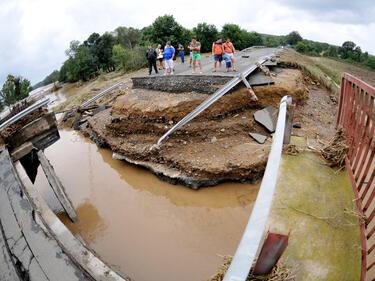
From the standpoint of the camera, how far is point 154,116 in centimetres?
839

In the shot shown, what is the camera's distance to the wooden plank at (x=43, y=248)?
2441mm

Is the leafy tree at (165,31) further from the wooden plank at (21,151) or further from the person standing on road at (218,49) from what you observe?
the wooden plank at (21,151)

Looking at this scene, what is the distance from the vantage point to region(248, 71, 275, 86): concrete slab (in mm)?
8580

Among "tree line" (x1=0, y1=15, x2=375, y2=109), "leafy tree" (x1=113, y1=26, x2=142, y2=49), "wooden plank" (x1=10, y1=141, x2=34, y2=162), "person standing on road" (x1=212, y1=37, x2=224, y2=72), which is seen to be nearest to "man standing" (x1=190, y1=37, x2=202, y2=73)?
"person standing on road" (x1=212, y1=37, x2=224, y2=72)

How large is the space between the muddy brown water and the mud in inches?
19.7

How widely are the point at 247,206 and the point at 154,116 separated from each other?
15.6 ft

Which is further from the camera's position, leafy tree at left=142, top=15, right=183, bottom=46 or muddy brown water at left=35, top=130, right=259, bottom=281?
leafy tree at left=142, top=15, right=183, bottom=46

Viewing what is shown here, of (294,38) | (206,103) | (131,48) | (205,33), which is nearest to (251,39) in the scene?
(205,33)

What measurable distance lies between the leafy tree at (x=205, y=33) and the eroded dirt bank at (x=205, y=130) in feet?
66.5

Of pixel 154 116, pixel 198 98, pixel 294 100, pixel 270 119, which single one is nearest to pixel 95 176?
pixel 154 116

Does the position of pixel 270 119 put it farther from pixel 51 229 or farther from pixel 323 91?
pixel 51 229

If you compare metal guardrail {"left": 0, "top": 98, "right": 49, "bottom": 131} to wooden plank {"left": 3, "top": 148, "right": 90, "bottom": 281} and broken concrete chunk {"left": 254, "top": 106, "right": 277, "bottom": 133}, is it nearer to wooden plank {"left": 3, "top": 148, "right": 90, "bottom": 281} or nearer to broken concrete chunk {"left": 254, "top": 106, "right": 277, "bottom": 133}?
wooden plank {"left": 3, "top": 148, "right": 90, "bottom": 281}

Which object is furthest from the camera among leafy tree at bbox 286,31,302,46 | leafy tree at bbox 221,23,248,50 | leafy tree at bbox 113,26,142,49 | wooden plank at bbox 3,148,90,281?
leafy tree at bbox 286,31,302,46

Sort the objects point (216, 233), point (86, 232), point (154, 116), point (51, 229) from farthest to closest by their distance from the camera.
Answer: point (154, 116) < point (86, 232) < point (216, 233) < point (51, 229)
